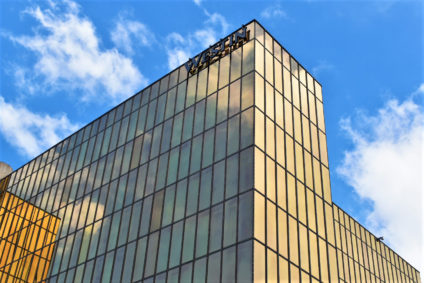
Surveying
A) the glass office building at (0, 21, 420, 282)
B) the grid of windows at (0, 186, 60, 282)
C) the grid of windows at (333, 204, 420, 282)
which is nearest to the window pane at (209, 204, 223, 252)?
the glass office building at (0, 21, 420, 282)

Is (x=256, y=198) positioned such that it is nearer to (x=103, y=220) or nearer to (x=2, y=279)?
(x=103, y=220)

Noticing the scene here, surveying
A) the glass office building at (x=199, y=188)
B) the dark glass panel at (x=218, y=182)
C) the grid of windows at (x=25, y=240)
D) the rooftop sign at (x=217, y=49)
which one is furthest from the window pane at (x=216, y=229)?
the grid of windows at (x=25, y=240)

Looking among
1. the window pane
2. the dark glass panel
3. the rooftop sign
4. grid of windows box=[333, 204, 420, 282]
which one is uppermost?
the rooftop sign

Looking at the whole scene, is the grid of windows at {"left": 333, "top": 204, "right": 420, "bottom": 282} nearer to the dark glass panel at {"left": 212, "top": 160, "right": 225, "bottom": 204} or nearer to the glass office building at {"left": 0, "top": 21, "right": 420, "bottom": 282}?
the glass office building at {"left": 0, "top": 21, "right": 420, "bottom": 282}

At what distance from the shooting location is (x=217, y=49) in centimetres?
3984

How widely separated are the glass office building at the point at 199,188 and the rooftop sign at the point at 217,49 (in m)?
0.11

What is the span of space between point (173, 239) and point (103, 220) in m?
9.57

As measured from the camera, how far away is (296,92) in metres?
39.3

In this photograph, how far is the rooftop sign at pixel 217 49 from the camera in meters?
38.1

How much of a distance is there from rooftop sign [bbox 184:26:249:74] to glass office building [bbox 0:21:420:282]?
11 centimetres

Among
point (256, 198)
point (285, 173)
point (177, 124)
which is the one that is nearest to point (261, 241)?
point (256, 198)

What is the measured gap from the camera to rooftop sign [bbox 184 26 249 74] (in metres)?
38.1

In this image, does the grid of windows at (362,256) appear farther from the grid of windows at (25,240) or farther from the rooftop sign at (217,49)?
the grid of windows at (25,240)

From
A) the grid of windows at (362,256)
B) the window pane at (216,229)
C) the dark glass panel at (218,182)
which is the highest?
the grid of windows at (362,256)
